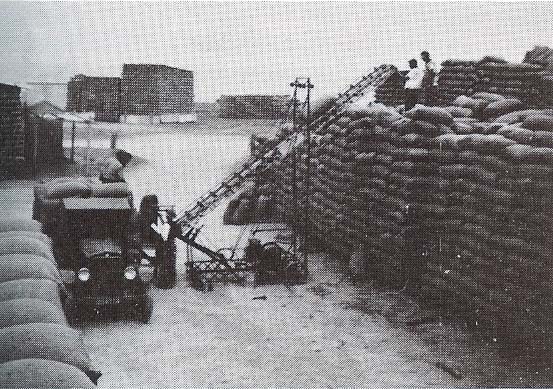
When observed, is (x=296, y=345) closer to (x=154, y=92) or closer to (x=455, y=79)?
(x=455, y=79)

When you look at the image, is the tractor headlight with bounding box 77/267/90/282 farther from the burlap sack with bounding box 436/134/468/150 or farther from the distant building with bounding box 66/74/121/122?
the distant building with bounding box 66/74/121/122

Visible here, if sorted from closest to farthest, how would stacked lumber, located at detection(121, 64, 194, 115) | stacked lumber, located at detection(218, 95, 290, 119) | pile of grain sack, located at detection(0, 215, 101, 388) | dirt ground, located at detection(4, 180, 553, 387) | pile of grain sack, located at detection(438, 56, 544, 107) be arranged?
1. pile of grain sack, located at detection(0, 215, 101, 388)
2. dirt ground, located at detection(4, 180, 553, 387)
3. pile of grain sack, located at detection(438, 56, 544, 107)
4. stacked lumber, located at detection(121, 64, 194, 115)
5. stacked lumber, located at detection(218, 95, 290, 119)

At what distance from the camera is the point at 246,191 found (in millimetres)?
20250

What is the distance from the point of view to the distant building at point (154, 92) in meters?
35.1

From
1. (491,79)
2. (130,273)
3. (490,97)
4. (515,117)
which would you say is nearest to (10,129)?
(130,273)

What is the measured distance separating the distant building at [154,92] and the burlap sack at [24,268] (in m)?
28.9

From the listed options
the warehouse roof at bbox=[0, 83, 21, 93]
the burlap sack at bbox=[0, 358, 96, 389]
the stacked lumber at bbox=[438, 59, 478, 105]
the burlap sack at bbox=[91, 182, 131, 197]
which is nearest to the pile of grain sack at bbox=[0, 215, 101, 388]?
the burlap sack at bbox=[0, 358, 96, 389]

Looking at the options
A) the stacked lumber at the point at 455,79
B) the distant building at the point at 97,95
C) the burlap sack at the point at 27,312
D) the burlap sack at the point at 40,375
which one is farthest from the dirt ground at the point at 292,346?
the distant building at the point at 97,95

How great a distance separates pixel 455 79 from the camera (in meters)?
15.5

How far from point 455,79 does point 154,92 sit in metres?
24.3

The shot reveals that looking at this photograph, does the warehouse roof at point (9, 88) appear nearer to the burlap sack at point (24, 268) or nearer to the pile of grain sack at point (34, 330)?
the pile of grain sack at point (34, 330)

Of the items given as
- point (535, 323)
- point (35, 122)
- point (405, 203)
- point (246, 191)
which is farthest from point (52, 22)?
point (535, 323)

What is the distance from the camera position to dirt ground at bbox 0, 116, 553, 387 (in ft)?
28.8

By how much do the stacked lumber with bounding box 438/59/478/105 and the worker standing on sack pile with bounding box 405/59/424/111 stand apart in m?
0.63
